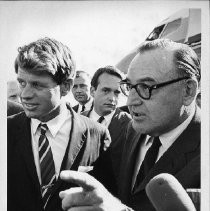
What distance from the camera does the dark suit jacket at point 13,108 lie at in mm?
2264

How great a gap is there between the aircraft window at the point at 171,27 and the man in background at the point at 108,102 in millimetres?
329

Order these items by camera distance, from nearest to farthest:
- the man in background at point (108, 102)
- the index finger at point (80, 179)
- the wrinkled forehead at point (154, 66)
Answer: the index finger at point (80, 179) < the wrinkled forehead at point (154, 66) < the man in background at point (108, 102)

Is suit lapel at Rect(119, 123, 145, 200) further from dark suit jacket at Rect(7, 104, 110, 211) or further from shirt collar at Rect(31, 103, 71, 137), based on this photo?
shirt collar at Rect(31, 103, 71, 137)

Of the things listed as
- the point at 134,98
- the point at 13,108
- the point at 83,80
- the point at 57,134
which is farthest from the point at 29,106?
the point at 134,98

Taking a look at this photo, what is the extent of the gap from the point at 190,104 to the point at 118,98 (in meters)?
0.39

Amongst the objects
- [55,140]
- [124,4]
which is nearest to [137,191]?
A: [55,140]

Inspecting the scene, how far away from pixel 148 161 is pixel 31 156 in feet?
2.09

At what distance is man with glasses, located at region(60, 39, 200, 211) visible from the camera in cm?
218

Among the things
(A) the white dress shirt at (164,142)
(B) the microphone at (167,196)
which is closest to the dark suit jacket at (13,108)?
(A) the white dress shirt at (164,142)

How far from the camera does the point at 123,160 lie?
2307 millimetres

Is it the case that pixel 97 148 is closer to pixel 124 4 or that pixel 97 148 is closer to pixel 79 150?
pixel 79 150

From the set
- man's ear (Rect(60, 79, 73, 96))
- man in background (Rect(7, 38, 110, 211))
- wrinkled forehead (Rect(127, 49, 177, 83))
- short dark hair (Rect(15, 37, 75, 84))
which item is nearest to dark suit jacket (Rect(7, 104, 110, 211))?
man in background (Rect(7, 38, 110, 211))

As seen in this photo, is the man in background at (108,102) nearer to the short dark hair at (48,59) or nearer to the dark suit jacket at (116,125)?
the dark suit jacket at (116,125)

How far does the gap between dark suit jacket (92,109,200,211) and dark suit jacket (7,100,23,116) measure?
1.71 ft
